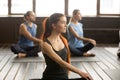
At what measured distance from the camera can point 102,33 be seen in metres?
8.57

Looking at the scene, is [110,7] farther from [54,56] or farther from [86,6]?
[54,56]

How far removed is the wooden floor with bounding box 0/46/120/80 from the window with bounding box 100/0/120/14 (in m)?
2.81

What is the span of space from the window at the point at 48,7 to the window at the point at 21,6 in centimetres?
23

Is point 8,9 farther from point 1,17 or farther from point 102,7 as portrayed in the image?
point 102,7

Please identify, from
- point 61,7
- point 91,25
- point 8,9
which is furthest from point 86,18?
point 8,9

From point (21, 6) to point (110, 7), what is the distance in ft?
8.52

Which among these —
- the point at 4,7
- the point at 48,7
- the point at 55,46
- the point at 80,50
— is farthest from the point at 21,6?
the point at 55,46

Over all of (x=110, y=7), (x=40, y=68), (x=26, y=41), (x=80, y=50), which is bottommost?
(x=40, y=68)

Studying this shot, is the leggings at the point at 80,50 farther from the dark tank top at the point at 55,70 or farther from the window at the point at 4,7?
the window at the point at 4,7

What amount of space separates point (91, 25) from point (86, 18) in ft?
0.80

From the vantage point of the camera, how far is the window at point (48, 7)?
8953 millimetres

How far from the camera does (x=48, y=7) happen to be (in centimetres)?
901

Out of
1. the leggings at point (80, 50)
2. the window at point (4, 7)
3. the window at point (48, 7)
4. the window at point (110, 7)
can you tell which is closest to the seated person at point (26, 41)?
the leggings at point (80, 50)

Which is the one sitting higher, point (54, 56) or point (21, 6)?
point (21, 6)
